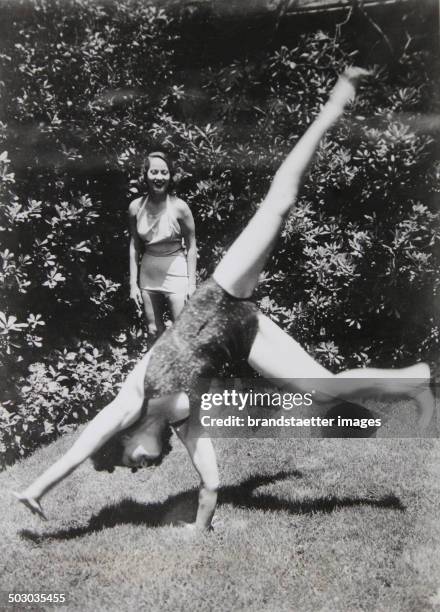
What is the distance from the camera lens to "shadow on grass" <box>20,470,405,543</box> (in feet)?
9.84

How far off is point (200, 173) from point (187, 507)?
197 centimetres

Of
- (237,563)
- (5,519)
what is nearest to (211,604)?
(237,563)

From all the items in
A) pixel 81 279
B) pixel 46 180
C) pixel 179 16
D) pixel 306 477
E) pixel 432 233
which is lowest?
pixel 306 477

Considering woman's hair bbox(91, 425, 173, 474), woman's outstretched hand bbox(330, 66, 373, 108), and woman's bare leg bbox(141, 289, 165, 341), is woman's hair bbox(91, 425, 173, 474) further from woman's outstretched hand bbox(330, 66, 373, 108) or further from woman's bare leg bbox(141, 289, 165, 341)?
woman's outstretched hand bbox(330, 66, 373, 108)

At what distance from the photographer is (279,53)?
136 inches

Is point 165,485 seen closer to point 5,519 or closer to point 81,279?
point 5,519

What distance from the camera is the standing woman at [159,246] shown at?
136 inches

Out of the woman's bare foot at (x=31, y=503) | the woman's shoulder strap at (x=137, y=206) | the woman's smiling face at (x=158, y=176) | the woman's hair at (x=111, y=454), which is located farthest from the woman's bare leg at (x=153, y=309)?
the woman's bare foot at (x=31, y=503)

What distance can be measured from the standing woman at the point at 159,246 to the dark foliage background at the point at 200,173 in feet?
0.72

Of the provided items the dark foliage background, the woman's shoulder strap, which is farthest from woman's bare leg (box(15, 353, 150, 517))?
the woman's shoulder strap

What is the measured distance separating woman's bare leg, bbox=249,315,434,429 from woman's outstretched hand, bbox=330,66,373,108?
119 centimetres

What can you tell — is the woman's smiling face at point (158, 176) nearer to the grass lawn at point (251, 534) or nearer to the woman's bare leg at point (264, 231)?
the woman's bare leg at point (264, 231)

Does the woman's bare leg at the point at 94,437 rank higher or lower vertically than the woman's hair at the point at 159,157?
lower

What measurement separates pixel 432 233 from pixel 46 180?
2.37 metres
